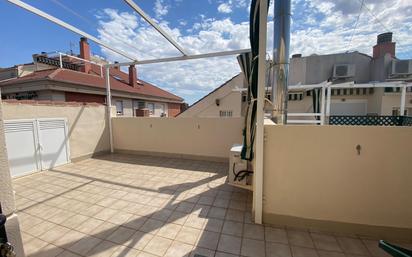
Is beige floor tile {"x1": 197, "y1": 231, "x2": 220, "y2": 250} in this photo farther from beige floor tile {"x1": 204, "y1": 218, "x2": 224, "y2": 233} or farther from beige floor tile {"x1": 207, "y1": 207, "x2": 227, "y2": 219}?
beige floor tile {"x1": 207, "y1": 207, "x2": 227, "y2": 219}

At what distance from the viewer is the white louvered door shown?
417 cm

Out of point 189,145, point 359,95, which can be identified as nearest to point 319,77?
point 359,95

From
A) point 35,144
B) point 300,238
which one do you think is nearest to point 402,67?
point 300,238

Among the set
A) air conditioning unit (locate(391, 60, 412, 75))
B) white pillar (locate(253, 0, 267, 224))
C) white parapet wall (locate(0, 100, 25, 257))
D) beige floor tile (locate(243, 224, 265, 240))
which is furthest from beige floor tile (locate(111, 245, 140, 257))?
air conditioning unit (locate(391, 60, 412, 75))

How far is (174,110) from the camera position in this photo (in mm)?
18125

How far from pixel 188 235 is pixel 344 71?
469 inches

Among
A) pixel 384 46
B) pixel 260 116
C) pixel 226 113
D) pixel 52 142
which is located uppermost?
pixel 384 46

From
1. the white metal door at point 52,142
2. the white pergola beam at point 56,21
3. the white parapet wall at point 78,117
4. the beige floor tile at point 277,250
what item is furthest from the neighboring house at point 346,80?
the beige floor tile at point 277,250

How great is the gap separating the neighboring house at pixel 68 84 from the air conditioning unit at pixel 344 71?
10380 millimetres

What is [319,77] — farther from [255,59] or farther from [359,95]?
[255,59]

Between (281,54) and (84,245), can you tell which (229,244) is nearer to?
(84,245)

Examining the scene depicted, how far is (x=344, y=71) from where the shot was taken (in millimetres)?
9883

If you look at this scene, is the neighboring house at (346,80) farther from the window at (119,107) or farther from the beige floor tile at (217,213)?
the beige floor tile at (217,213)

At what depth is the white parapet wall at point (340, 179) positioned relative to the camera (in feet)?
7.09
